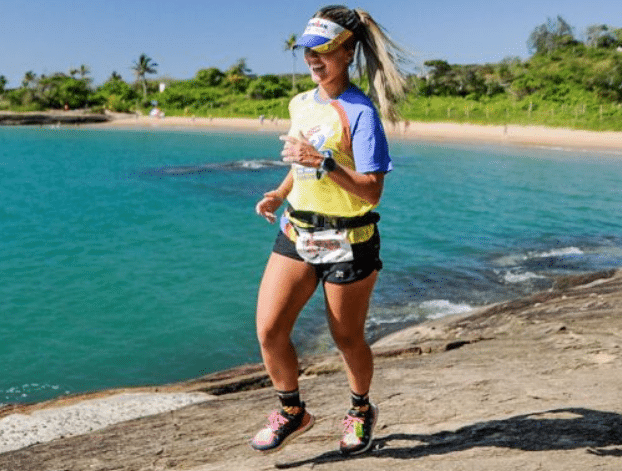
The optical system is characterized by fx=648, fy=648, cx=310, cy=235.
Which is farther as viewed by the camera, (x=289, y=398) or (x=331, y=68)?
(x=289, y=398)

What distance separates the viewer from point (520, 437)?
3748mm

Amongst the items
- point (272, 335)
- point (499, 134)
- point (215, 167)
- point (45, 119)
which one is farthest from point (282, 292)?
point (45, 119)

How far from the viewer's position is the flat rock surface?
3.58 metres

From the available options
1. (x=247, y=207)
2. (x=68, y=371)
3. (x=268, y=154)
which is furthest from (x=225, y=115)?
(x=68, y=371)

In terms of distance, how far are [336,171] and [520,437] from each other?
78.6 inches

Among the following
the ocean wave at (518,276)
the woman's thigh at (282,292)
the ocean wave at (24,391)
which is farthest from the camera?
the ocean wave at (518,276)

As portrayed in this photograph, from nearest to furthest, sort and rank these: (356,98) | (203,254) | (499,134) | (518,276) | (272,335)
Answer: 1. (356,98)
2. (272,335)
3. (518,276)
4. (203,254)
5. (499,134)

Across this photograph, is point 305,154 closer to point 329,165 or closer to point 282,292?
point 329,165

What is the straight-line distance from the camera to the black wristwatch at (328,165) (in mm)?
2926

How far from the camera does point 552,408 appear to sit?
4203mm

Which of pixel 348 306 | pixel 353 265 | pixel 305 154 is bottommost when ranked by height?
pixel 348 306

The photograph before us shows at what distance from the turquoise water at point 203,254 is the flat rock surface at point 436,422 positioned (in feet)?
18.4

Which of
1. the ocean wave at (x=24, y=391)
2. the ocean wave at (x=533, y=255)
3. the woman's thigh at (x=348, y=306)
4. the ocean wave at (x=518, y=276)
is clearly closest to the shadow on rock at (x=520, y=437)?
the woman's thigh at (x=348, y=306)

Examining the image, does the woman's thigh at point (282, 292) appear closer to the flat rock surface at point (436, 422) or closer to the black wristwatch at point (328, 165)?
the black wristwatch at point (328, 165)
